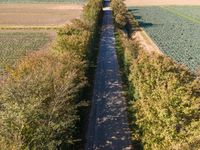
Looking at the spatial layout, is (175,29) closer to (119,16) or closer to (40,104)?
(119,16)

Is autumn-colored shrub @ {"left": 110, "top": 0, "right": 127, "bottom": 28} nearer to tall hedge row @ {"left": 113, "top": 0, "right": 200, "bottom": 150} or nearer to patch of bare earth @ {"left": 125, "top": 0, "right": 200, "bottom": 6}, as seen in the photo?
patch of bare earth @ {"left": 125, "top": 0, "right": 200, "bottom": 6}

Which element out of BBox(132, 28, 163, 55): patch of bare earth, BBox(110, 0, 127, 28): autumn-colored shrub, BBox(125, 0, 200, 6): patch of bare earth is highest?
BBox(125, 0, 200, 6): patch of bare earth

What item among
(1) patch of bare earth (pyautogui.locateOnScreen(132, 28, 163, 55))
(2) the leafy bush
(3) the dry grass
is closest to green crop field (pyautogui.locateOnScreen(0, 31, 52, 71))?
(3) the dry grass

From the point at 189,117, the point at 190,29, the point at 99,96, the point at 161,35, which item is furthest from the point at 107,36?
the point at 189,117

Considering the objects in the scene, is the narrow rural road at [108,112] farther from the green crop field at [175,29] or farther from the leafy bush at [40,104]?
the green crop field at [175,29]

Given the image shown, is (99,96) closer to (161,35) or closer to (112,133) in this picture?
(112,133)

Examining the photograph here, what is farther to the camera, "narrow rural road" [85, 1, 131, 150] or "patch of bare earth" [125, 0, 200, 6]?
"patch of bare earth" [125, 0, 200, 6]

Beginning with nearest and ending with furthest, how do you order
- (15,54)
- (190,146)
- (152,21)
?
(190,146) < (15,54) < (152,21)
